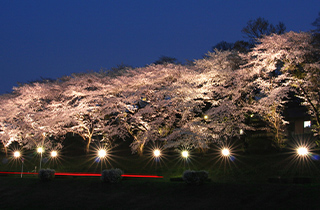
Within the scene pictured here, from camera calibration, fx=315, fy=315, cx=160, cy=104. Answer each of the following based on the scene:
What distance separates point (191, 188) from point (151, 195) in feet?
6.74

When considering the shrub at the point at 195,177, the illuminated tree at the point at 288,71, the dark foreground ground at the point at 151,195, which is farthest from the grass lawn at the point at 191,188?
the illuminated tree at the point at 288,71

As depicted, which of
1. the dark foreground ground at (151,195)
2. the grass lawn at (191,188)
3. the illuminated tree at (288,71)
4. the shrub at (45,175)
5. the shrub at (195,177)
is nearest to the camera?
the dark foreground ground at (151,195)

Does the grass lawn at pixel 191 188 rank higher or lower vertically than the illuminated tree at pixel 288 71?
lower

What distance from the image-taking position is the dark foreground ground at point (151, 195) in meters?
12.4

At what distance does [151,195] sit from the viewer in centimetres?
1593

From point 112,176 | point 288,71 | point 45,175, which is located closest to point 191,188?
point 112,176

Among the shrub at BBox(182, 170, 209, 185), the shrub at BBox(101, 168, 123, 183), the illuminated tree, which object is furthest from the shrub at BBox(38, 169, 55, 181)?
the illuminated tree

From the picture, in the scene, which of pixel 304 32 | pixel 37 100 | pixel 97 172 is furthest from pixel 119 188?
pixel 37 100

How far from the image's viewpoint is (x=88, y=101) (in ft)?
92.9

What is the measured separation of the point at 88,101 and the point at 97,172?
6.60 metres

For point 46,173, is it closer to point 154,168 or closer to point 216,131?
point 154,168

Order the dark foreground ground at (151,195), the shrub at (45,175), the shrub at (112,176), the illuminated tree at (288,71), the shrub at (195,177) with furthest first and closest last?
the shrub at (45,175) → the illuminated tree at (288,71) → the shrub at (112,176) → the shrub at (195,177) → the dark foreground ground at (151,195)

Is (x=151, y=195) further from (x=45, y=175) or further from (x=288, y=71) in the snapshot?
(x=288, y=71)

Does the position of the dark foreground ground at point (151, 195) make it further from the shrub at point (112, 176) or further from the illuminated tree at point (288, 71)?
the illuminated tree at point (288, 71)
